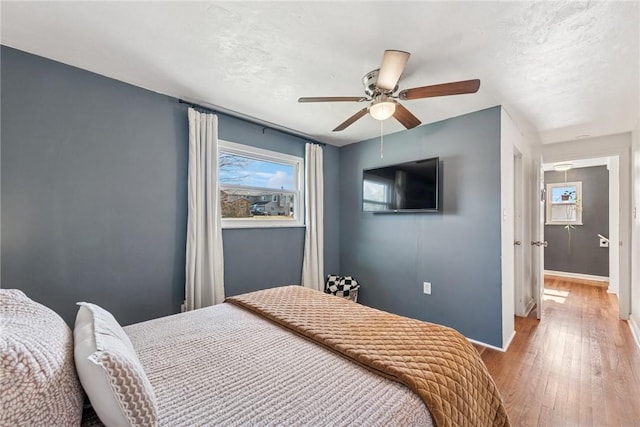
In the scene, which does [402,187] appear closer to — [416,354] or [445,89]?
[445,89]

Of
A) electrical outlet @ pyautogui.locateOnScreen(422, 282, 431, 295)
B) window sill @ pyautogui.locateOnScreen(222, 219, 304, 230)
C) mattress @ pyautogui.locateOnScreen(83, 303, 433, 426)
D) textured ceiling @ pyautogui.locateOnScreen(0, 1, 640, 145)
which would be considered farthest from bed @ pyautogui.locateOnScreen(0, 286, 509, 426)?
electrical outlet @ pyautogui.locateOnScreen(422, 282, 431, 295)

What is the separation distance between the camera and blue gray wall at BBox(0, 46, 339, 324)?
1.79 metres

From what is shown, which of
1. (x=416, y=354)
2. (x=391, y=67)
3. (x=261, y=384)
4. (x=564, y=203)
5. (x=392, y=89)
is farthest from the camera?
(x=564, y=203)

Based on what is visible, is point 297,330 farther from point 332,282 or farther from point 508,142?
point 508,142

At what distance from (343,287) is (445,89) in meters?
2.65

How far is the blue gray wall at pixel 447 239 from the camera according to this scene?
8.68ft

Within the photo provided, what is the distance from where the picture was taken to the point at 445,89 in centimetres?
172

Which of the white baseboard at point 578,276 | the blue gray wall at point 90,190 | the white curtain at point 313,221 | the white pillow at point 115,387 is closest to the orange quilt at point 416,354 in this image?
the white pillow at point 115,387

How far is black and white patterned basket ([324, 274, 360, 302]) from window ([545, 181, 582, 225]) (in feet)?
16.0

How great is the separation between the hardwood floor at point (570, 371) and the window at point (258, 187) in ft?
8.35

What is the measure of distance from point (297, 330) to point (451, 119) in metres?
2.65

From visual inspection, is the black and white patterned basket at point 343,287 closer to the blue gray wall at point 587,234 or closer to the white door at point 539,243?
the white door at point 539,243

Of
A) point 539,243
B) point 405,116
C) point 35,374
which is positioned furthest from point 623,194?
point 35,374

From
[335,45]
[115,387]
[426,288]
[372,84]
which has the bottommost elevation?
[426,288]
